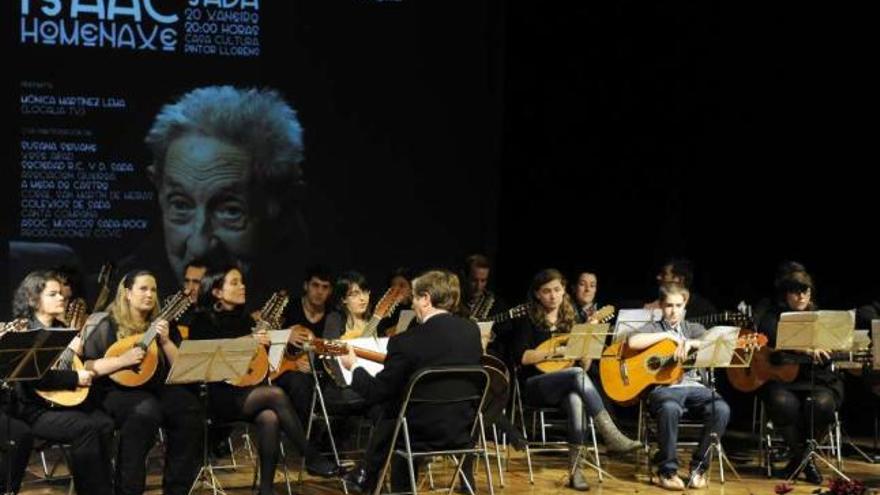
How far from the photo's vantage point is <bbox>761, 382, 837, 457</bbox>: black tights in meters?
7.78

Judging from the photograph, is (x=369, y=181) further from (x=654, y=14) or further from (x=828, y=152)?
(x=828, y=152)

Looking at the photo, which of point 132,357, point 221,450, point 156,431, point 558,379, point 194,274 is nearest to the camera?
point 132,357

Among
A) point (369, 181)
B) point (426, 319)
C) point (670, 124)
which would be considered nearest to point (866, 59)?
point (670, 124)

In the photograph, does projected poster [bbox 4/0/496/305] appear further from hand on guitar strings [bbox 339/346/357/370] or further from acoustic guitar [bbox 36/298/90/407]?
hand on guitar strings [bbox 339/346/357/370]

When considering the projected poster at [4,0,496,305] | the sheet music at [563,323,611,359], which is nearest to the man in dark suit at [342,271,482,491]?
the sheet music at [563,323,611,359]

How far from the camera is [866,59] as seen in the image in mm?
9242

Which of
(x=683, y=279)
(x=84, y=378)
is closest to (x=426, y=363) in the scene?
(x=84, y=378)

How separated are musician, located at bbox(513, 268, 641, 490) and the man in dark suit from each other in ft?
5.15

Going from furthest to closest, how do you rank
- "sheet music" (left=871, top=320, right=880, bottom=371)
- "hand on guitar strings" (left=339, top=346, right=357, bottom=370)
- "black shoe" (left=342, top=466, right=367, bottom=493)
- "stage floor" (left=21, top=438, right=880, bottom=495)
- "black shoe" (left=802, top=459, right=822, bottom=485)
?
"black shoe" (left=802, top=459, right=822, bottom=485) < "stage floor" (left=21, top=438, right=880, bottom=495) < "sheet music" (left=871, top=320, right=880, bottom=371) < "black shoe" (left=342, top=466, right=367, bottom=493) < "hand on guitar strings" (left=339, top=346, right=357, bottom=370)

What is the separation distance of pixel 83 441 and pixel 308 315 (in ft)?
7.08

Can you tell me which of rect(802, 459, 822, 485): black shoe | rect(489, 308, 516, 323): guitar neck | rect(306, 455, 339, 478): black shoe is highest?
rect(489, 308, 516, 323): guitar neck

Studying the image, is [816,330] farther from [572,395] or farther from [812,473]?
[572,395]

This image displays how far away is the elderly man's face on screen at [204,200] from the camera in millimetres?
10062

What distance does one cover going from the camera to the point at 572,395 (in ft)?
25.2
